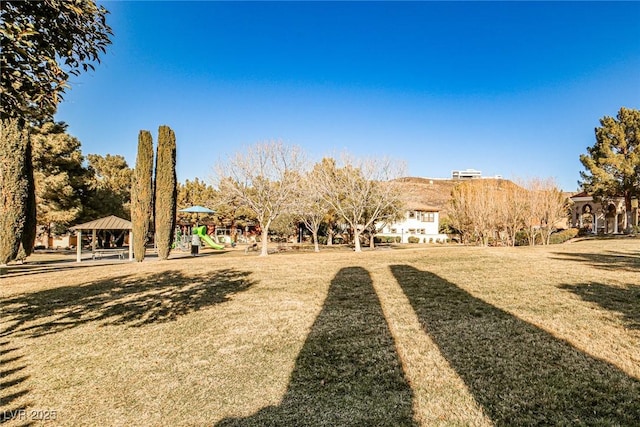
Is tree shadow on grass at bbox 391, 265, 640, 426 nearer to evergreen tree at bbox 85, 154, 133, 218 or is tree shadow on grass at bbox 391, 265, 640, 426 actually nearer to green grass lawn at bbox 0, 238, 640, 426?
green grass lawn at bbox 0, 238, 640, 426

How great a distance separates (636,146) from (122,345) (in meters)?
41.7

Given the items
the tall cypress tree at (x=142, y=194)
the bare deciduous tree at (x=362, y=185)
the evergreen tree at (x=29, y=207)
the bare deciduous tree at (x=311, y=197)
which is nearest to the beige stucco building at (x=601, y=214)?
the bare deciduous tree at (x=362, y=185)

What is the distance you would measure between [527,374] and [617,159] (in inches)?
1486

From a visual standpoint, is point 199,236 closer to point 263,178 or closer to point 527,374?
point 263,178

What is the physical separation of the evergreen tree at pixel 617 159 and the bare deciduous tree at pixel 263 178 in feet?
94.3

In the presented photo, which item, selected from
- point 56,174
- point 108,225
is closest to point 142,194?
point 108,225

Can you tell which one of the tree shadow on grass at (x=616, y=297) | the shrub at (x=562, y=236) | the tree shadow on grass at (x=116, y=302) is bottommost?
the tree shadow on grass at (x=116, y=302)

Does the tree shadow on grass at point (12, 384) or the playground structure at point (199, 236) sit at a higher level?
the playground structure at point (199, 236)

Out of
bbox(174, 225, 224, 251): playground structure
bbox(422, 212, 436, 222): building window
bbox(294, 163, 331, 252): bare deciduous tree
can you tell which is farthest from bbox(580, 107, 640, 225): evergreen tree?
bbox(174, 225, 224, 251): playground structure

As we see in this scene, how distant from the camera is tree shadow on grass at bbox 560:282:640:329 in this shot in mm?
5994

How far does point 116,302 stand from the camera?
8344mm

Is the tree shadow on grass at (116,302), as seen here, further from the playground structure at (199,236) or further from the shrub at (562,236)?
the shrub at (562,236)

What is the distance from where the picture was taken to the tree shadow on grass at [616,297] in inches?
236

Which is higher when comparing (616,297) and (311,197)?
(311,197)
